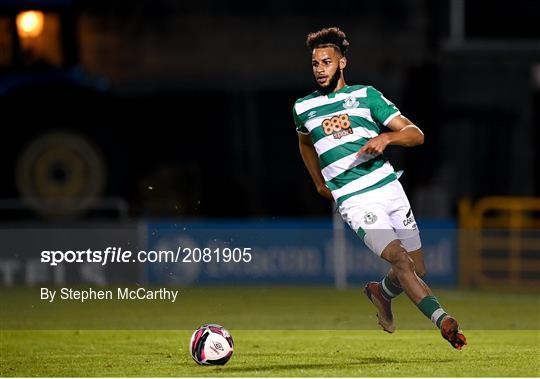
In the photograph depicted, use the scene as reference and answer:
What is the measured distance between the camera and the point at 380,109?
1103 centimetres

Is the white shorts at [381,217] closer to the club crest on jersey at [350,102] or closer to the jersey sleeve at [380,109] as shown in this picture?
the jersey sleeve at [380,109]

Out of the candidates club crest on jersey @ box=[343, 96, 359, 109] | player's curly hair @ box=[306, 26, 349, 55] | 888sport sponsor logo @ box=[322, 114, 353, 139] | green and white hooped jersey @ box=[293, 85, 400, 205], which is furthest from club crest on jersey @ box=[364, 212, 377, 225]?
player's curly hair @ box=[306, 26, 349, 55]

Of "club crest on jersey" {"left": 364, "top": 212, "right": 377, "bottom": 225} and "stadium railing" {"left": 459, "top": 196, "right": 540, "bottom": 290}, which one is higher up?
"club crest on jersey" {"left": 364, "top": 212, "right": 377, "bottom": 225}

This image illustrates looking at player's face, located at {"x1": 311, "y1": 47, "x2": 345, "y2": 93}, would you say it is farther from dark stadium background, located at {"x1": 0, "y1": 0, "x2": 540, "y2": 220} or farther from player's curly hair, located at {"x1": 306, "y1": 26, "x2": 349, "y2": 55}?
dark stadium background, located at {"x1": 0, "y1": 0, "x2": 540, "y2": 220}

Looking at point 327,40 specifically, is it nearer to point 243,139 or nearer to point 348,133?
point 348,133

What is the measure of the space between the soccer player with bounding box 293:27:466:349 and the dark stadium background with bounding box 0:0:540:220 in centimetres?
1457

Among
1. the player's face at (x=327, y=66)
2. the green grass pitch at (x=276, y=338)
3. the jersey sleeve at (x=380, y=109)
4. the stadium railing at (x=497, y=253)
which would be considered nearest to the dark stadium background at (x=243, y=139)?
the stadium railing at (x=497, y=253)

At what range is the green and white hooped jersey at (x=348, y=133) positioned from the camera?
1111cm

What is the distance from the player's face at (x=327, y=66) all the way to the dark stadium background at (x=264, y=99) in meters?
14.7

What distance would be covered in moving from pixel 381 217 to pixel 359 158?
45 centimetres

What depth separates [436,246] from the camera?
840 inches

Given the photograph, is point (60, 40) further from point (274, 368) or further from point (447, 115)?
point (274, 368)
